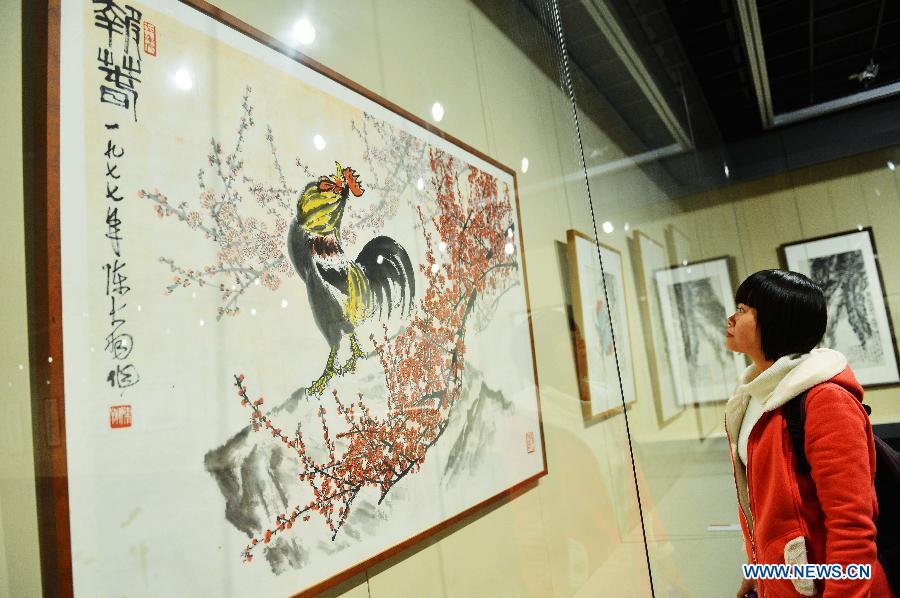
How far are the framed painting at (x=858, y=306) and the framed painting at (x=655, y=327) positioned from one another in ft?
1.25

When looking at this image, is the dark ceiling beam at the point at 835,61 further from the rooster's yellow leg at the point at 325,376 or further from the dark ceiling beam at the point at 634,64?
the rooster's yellow leg at the point at 325,376

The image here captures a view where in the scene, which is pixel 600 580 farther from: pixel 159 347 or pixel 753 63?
A: pixel 753 63

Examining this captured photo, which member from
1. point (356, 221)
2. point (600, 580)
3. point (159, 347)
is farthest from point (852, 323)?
point (159, 347)

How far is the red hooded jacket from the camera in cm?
105

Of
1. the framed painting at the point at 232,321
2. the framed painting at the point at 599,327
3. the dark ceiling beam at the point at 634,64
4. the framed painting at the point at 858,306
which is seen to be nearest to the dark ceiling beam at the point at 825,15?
the dark ceiling beam at the point at 634,64

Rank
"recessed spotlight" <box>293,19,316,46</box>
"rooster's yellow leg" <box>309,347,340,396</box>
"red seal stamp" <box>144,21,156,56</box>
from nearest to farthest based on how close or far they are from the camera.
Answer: "red seal stamp" <box>144,21,156,56</box> < "rooster's yellow leg" <box>309,347,340,396</box> < "recessed spotlight" <box>293,19,316,46</box>

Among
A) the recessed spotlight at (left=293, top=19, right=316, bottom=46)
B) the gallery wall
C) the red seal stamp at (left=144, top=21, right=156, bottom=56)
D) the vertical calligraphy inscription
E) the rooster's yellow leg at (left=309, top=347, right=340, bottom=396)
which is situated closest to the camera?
the vertical calligraphy inscription

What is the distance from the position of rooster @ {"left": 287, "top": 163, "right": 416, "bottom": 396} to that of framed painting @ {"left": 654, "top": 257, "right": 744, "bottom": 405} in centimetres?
94

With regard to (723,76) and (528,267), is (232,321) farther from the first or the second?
(723,76)

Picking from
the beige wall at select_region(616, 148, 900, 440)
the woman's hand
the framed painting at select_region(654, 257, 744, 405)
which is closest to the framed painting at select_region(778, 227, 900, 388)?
the beige wall at select_region(616, 148, 900, 440)

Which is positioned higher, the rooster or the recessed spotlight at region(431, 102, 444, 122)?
the recessed spotlight at region(431, 102, 444, 122)

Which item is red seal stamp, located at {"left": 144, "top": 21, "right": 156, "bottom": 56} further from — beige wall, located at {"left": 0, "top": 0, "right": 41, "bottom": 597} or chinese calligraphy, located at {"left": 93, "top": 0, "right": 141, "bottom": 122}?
beige wall, located at {"left": 0, "top": 0, "right": 41, "bottom": 597}

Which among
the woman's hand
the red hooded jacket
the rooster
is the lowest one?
the woman's hand

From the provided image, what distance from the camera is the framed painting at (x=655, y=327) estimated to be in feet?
5.82
